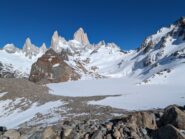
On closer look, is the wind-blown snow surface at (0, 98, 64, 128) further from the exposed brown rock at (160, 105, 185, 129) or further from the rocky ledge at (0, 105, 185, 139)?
the exposed brown rock at (160, 105, 185, 129)

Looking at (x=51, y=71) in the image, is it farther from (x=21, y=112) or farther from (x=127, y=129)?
(x=127, y=129)

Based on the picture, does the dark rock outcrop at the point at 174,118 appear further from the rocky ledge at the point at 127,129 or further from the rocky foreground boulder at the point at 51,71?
the rocky foreground boulder at the point at 51,71

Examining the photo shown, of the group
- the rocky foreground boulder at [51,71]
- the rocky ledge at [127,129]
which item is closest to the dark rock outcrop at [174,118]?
the rocky ledge at [127,129]

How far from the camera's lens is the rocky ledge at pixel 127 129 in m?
21.6

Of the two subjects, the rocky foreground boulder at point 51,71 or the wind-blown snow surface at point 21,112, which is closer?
the wind-blown snow surface at point 21,112

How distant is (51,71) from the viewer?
90.3 metres

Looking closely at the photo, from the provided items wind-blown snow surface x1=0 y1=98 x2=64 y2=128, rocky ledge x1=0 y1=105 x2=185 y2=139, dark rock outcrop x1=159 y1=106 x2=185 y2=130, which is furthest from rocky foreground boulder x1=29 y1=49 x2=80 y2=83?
dark rock outcrop x1=159 y1=106 x2=185 y2=130

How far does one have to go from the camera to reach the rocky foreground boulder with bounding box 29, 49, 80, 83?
88.3m

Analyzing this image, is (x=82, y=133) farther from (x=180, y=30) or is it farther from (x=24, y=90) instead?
(x=180, y=30)

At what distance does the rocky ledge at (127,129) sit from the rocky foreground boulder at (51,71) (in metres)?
62.9

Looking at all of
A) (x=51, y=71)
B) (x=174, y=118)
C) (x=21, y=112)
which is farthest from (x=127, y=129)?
(x=51, y=71)

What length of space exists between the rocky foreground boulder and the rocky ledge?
62.9 metres

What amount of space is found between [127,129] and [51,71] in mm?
69488

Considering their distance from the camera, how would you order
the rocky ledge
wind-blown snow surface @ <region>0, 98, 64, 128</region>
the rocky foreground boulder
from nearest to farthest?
the rocky ledge, wind-blown snow surface @ <region>0, 98, 64, 128</region>, the rocky foreground boulder
